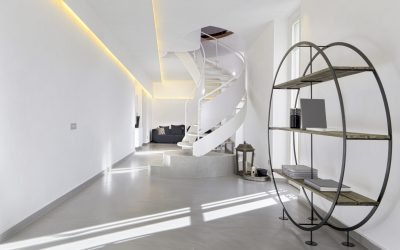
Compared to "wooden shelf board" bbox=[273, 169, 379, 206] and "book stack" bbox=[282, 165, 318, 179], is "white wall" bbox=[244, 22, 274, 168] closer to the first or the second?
"book stack" bbox=[282, 165, 318, 179]

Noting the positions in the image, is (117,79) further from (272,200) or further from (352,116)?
(352,116)

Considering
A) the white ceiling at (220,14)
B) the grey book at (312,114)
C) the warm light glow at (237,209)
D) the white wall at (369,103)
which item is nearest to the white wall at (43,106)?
the white ceiling at (220,14)

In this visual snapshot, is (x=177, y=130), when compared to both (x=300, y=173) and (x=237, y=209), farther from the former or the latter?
(x=300, y=173)

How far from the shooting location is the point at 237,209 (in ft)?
13.5

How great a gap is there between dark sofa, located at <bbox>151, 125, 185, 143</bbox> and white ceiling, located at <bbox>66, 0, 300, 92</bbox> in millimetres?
7736

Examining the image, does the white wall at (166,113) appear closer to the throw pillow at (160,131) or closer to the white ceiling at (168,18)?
the throw pillow at (160,131)

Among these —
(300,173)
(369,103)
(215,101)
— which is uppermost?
(215,101)

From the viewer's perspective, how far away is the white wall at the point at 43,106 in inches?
117

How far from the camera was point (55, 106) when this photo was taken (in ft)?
13.2

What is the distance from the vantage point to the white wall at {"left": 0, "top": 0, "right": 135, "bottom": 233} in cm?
→ 297

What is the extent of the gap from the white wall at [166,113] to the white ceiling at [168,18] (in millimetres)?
8214

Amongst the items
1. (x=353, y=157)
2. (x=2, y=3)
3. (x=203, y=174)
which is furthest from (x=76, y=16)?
(x=353, y=157)

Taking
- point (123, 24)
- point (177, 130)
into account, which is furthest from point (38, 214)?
point (177, 130)

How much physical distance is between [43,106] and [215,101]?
416cm
